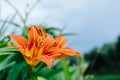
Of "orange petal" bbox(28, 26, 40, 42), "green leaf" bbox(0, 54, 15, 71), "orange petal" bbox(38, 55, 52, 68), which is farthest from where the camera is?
"green leaf" bbox(0, 54, 15, 71)

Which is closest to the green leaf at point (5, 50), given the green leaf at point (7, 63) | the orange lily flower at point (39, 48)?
the orange lily flower at point (39, 48)

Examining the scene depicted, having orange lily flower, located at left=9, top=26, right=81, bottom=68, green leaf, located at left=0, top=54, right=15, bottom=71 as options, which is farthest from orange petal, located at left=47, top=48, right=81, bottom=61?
green leaf, located at left=0, top=54, right=15, bottom=71

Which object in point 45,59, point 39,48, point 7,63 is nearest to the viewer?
point 45,59

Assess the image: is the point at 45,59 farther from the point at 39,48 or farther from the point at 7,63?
the point at 7,63

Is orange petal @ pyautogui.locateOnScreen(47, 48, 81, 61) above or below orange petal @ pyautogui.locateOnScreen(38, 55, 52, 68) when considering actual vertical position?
above

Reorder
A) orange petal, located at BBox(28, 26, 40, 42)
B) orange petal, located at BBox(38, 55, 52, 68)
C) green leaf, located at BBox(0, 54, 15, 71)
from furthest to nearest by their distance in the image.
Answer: green leaf, located at BBox(0, 54, 15, 71) < orange petal, located at BBox(28, 26, 40, 42) < orange petal, located at BBox(38, 55, 52, 68)

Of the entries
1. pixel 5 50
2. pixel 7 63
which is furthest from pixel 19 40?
pixel 7 63

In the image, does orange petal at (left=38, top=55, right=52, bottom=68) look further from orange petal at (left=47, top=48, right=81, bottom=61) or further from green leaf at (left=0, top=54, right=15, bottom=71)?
green leaf at (left=0, top=54, right=15, bottom=71)

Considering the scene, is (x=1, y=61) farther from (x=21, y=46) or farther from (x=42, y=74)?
(x=42, y=74)

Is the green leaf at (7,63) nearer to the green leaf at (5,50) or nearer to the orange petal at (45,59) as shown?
the green leaf at (5,50)
